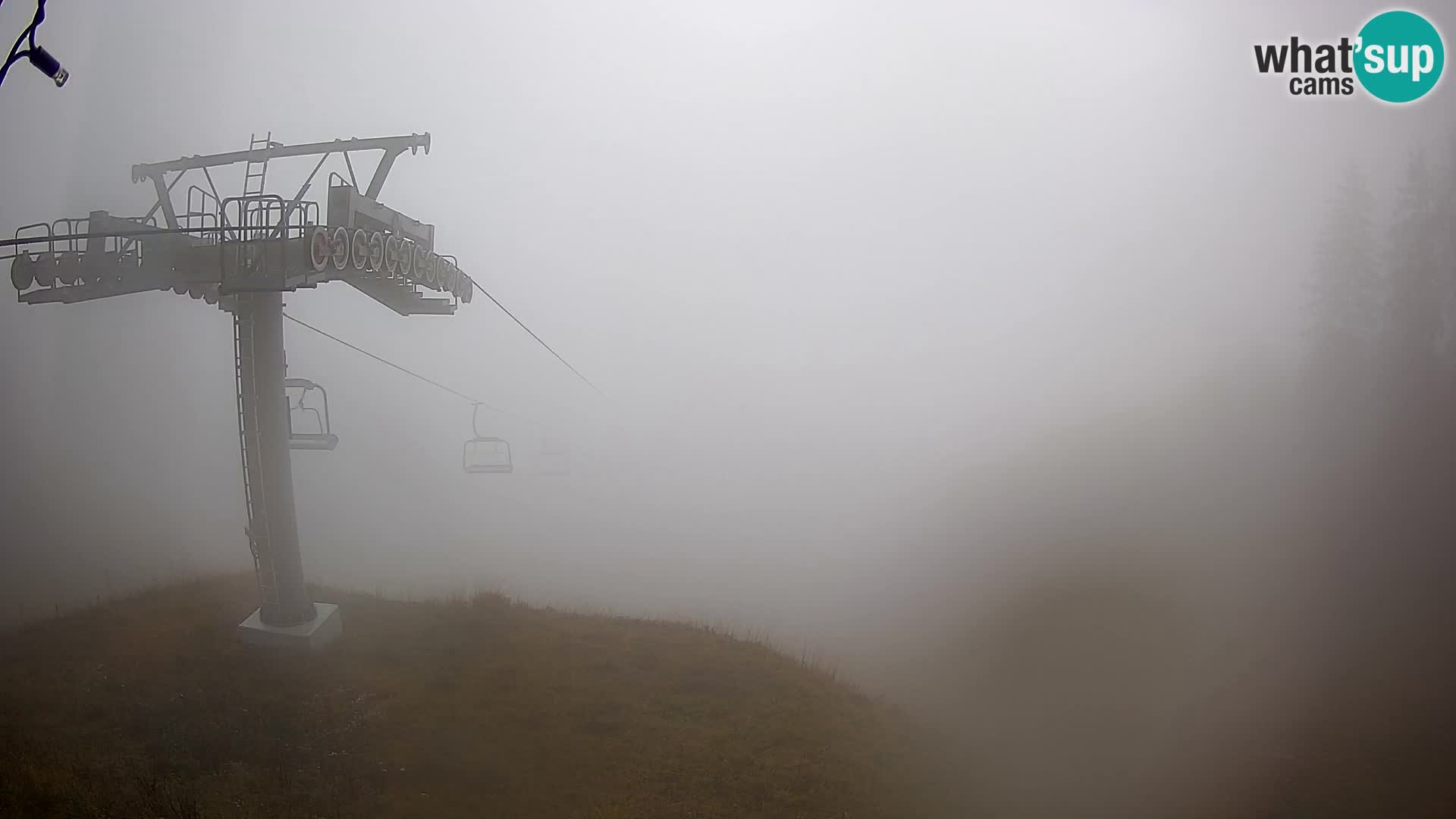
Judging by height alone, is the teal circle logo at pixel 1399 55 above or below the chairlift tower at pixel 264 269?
above

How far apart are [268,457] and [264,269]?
2.39m

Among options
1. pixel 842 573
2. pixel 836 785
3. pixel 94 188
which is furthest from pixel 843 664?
pixel 94 188

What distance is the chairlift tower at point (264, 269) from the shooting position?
24.8ft

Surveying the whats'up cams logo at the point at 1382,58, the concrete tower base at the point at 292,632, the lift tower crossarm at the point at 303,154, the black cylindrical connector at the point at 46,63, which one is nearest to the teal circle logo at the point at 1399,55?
the whats'up cams logo at the point at 1382,58

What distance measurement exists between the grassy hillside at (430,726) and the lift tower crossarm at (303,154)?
19.2 ft

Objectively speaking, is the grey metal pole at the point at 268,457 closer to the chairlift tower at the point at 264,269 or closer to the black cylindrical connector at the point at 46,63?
the chairlift tower at the point at 264,269

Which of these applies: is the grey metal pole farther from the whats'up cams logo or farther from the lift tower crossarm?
the whats'up cams logo

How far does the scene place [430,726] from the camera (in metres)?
7.04

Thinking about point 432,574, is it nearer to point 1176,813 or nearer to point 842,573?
point 842,573

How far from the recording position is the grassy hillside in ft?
19.9

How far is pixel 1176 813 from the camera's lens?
911cm

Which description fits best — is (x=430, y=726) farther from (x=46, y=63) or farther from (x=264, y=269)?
(x=46, y=63)

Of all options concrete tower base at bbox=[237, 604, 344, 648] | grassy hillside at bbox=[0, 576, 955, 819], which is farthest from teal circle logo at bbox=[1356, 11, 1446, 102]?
concrete tower base at bbox=[237, 604, 344, 648]

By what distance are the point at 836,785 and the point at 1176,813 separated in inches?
225
